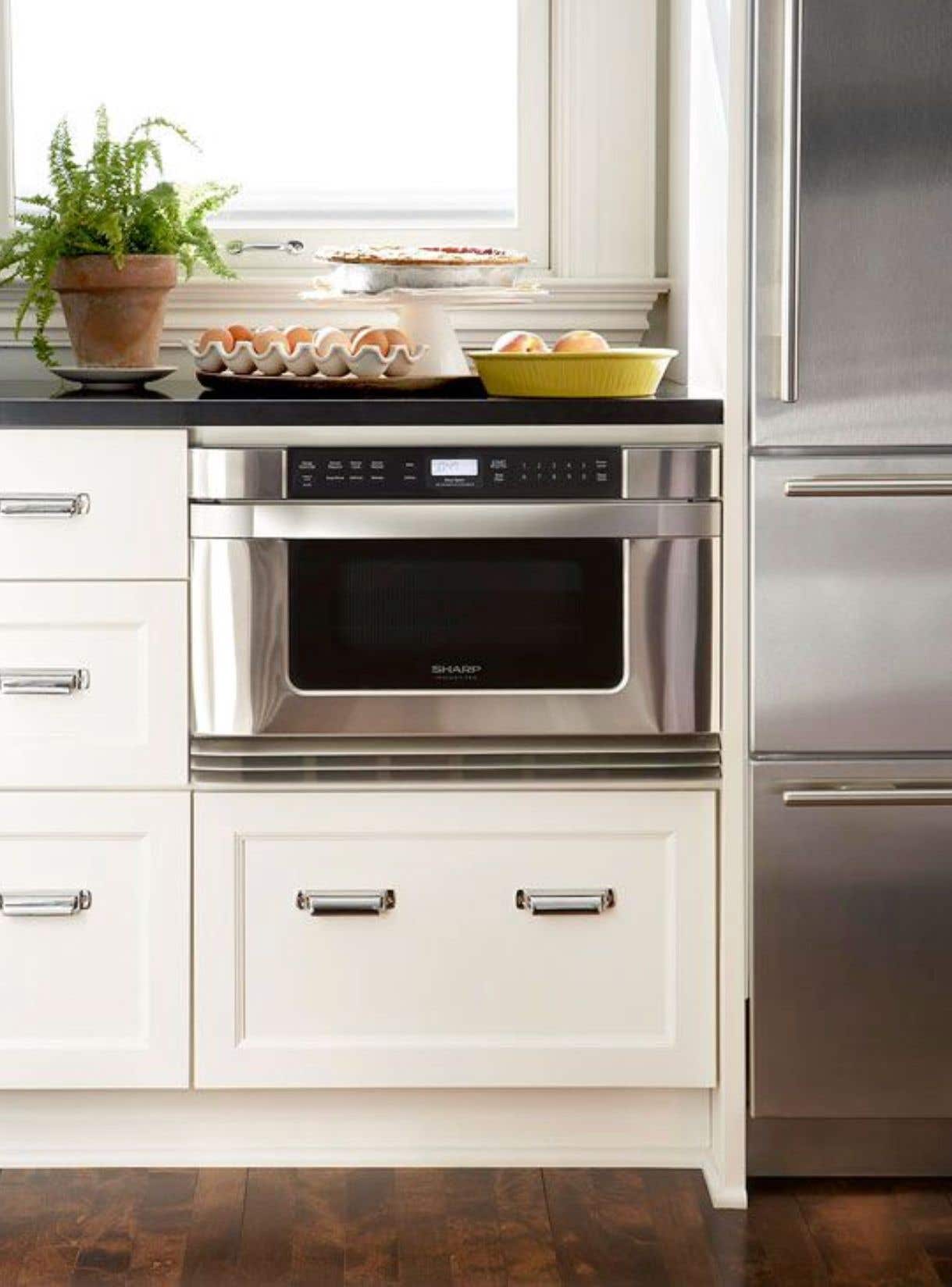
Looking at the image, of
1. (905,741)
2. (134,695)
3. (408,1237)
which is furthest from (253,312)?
(408,1237)

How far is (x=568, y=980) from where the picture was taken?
→ 8.66ft

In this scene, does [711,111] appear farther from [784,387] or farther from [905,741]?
[905,741]

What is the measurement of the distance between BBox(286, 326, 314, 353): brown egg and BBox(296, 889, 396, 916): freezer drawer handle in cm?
82

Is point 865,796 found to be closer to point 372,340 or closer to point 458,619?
point 458,619

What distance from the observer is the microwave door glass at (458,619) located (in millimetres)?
2592

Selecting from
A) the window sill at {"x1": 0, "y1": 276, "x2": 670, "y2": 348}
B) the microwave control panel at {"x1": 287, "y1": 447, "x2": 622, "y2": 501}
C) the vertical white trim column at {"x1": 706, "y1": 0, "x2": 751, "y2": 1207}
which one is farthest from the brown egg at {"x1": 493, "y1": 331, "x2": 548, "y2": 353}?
the window sill at {"x1": 0, "y1": 276, "x2": 670, "y2": 348}

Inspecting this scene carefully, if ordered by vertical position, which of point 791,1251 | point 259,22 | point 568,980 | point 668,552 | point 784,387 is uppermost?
point 259,22

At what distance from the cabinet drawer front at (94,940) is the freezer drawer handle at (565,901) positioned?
467 millimetres

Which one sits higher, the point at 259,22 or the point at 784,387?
the point at 259,22

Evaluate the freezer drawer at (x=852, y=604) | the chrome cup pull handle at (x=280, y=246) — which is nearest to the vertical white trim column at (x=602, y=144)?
the chrome cup pull handle at (x=280, y=246)

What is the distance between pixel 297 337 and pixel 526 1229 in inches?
52.5

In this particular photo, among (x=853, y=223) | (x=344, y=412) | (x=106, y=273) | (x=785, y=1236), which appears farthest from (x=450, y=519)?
(x=785, y=1236)

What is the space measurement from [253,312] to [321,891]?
1.13m

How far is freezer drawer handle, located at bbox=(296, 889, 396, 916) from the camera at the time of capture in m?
2.61
